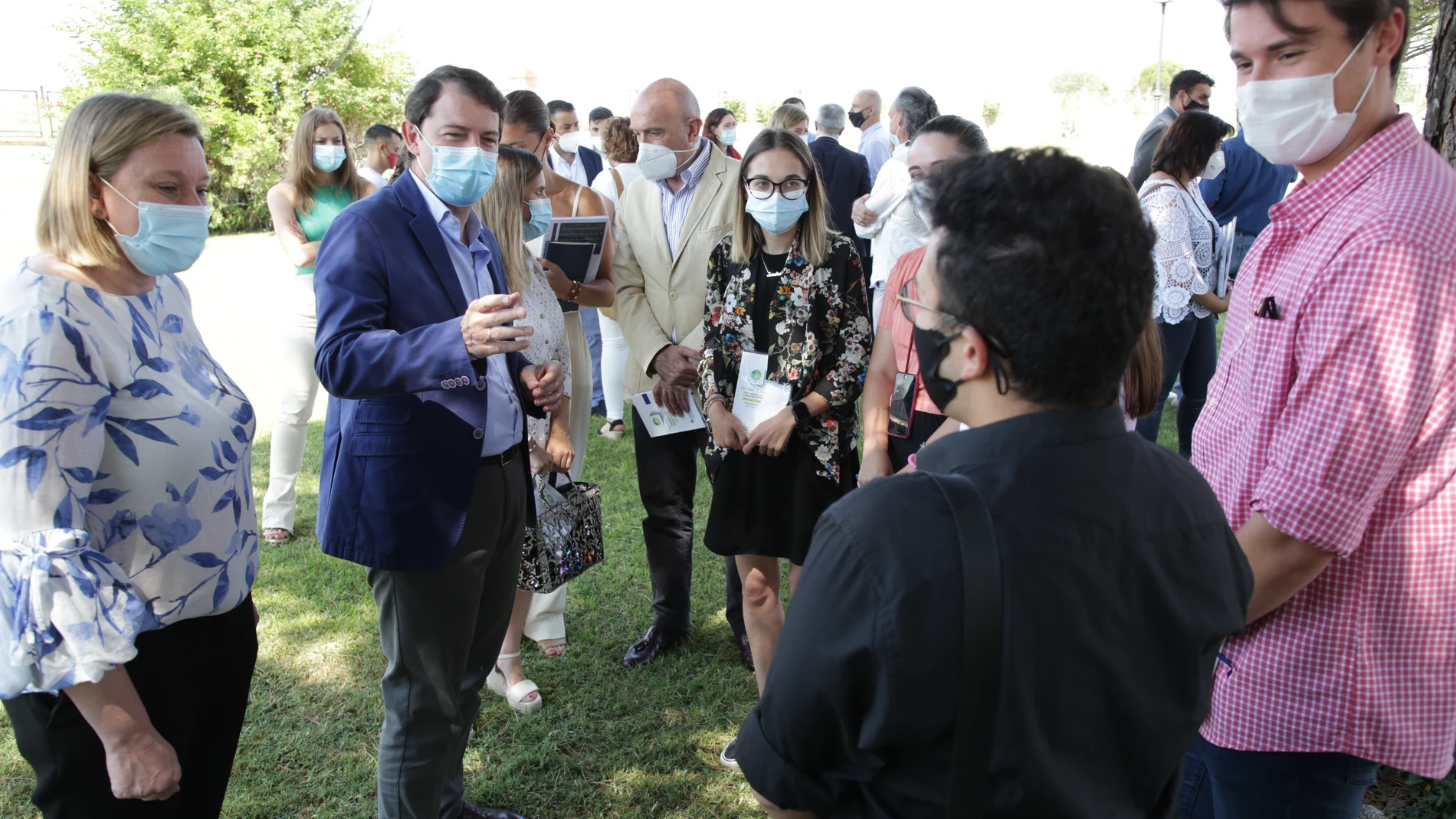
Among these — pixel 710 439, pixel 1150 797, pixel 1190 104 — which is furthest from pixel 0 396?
pixel 1190 104

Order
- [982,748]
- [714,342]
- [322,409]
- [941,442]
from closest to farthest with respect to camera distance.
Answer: [982,748] < [941,442] < [714,342] < [322,409]

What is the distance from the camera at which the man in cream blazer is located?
379 cm

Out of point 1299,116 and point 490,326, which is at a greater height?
point 1299,116

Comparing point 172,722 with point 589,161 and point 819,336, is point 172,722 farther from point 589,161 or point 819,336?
point 589,161

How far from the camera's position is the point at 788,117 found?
9.13 m

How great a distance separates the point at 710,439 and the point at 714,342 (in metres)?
0.37

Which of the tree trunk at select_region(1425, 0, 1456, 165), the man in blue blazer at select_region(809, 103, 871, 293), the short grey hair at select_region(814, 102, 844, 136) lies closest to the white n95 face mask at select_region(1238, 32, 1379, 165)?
the tree trunk at select_region(1425, 0, 1456, 165)

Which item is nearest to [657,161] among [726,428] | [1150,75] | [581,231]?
[581,231]

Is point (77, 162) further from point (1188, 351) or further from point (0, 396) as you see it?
point (1188, 351)

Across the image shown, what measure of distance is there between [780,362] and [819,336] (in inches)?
6.5

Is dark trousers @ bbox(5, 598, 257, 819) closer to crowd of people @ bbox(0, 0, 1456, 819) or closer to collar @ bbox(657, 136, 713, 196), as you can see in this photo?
crowd of people @ bbox(0, 0, 1456, 819)

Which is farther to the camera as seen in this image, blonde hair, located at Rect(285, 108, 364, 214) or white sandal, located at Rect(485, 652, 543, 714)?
blonde hair, located at Rect(285, 108, 364, 214)

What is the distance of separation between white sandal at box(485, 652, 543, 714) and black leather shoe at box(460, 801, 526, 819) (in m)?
0.61

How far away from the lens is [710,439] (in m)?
3.45
